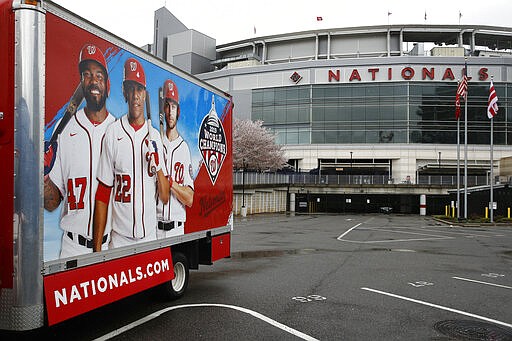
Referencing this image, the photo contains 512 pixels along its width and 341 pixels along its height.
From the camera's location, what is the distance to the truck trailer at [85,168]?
4.39m

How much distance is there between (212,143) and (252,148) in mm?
50645

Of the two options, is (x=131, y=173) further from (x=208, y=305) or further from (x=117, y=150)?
(x=208, y=305)

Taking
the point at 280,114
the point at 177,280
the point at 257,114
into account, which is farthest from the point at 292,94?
the point at 177,280

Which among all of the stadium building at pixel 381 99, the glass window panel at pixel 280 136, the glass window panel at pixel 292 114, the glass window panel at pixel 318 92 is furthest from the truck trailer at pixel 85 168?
the glass window panel at pixel 280 136

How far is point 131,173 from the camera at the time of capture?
240 inches

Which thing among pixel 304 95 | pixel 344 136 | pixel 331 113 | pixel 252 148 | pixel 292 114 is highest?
pixel 304 95

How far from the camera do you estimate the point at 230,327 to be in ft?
21.1

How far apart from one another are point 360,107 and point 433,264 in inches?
2228

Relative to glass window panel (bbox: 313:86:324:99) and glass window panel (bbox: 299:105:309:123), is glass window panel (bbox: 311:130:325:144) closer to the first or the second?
glass window panel (bbox: 299:105:309:123)

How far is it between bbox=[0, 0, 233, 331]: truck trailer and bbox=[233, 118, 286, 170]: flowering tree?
166ft

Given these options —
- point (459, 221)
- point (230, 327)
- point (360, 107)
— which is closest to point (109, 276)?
point (230, 327)

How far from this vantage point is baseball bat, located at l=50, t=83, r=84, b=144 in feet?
15.5

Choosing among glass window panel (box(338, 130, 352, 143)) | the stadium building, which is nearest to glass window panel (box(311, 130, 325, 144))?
the stadium building

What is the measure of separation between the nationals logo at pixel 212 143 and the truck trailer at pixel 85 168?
332 millimetres
